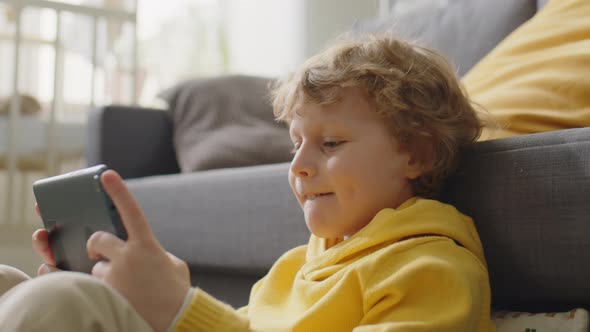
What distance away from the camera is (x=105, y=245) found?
66 centimetres

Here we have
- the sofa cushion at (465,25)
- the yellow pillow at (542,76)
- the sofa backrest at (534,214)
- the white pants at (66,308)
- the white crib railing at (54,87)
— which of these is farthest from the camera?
the white crib railing at (54,87)

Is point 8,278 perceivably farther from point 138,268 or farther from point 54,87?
point 54,87

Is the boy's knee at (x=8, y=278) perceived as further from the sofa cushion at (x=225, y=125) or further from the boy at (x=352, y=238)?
the sofa cushion at (x=225, y=125)

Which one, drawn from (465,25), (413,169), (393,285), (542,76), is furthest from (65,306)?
(465,25)

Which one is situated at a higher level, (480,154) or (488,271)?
(480,154)

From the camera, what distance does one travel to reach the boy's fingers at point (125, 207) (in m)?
0.65

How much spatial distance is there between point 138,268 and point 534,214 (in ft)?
1.53

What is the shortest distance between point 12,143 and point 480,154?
2193mm

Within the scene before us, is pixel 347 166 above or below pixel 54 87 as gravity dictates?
above

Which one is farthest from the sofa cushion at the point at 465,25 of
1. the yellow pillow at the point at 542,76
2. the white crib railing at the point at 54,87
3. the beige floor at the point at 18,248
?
the beige floor at the point at 18,248

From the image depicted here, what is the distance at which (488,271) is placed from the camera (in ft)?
2.79

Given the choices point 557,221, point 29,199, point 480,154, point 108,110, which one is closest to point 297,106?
point 480,154

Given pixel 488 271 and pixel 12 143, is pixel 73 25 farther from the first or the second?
pixel 488 271

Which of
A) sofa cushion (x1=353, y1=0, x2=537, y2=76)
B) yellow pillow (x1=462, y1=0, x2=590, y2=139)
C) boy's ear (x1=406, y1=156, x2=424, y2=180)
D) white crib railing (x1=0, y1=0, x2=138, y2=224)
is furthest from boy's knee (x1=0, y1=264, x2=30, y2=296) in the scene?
white crib railing (x1=0, y1=0, x2=138, y2=224)
